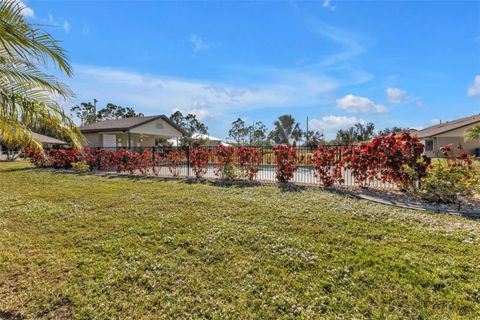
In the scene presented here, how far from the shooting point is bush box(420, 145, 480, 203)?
5.90 metres

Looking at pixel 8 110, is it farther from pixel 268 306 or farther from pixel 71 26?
pixel 268 306

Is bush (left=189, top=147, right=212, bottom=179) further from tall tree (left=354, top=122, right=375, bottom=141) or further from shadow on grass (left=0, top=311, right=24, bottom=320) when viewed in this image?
tall tree (left=354, top=122, right=375, bottom=141)

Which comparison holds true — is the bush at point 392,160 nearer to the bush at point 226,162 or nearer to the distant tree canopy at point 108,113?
the bush at point 226,162

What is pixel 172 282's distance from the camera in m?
3.10

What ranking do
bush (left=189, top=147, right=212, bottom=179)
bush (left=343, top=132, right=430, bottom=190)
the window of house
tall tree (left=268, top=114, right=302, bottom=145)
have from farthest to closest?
tall tree (left=268, top=114, right=302, bottom=145) → the window of house → bush (left=189, top=147, right=212, bottom=179) → bush (left=343, top=132, right=430, bottom=190)

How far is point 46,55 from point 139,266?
3.47 m

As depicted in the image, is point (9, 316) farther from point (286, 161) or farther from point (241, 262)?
point (286, 161)

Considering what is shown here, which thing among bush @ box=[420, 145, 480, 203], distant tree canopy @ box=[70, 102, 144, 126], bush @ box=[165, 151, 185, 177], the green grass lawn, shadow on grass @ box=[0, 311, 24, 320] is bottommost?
shadow on grass @ box=[0, 311, 24, 320]

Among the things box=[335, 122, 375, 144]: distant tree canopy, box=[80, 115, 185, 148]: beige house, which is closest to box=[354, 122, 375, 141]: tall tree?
box=[335, 122, 375, 144]: distant tree canopy

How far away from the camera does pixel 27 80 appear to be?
422cm

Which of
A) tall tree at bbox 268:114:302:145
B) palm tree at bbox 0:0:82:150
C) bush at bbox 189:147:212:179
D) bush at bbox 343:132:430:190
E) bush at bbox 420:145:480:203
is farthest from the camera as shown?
tall tree at bbox 268:114:302:145

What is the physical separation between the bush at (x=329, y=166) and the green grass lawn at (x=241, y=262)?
2.05 m

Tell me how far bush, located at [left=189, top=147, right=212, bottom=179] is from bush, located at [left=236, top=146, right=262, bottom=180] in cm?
144

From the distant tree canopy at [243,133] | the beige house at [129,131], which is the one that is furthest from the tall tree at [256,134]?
the beige house at [129,131]
